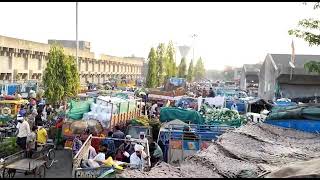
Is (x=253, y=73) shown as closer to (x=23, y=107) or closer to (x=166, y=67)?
(x=166, y=67)

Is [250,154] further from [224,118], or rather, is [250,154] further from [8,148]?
[224,118]

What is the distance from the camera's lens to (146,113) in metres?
26.8

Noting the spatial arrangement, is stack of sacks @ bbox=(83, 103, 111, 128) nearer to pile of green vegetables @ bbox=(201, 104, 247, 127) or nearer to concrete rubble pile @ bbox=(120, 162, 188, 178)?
pile of green vegetables @ bbox=(201, 104, 247, 127)

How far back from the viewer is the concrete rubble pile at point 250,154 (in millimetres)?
7770

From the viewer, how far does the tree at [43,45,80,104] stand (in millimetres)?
24406

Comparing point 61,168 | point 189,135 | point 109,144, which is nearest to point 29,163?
point 61,168

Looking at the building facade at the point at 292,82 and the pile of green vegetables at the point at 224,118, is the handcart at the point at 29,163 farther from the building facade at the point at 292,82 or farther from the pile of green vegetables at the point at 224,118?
the building facade at the point at 292,82

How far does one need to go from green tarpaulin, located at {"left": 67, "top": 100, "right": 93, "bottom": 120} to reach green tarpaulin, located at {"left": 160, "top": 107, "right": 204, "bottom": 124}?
3860 millimetres

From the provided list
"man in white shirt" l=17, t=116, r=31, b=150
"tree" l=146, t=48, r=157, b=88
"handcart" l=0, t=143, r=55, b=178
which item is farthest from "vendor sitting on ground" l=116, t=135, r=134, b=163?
"tree" l=146, t=48, r=157, b=88

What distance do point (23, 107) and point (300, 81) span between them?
22.7 meters

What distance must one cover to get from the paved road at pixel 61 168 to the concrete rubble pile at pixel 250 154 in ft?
18.5

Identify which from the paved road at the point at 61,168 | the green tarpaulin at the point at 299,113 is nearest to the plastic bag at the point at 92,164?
the paved road at the point at 61,168

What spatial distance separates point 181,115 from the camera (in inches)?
829

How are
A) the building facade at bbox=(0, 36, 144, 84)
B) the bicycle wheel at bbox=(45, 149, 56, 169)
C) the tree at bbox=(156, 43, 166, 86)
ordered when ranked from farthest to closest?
the tree at bbox=(156, 43, 166, 86), the building facade at bbox=(0, 36, 144, 84), the bicycle wheel at bbox=(45, 149, 56, 169)
